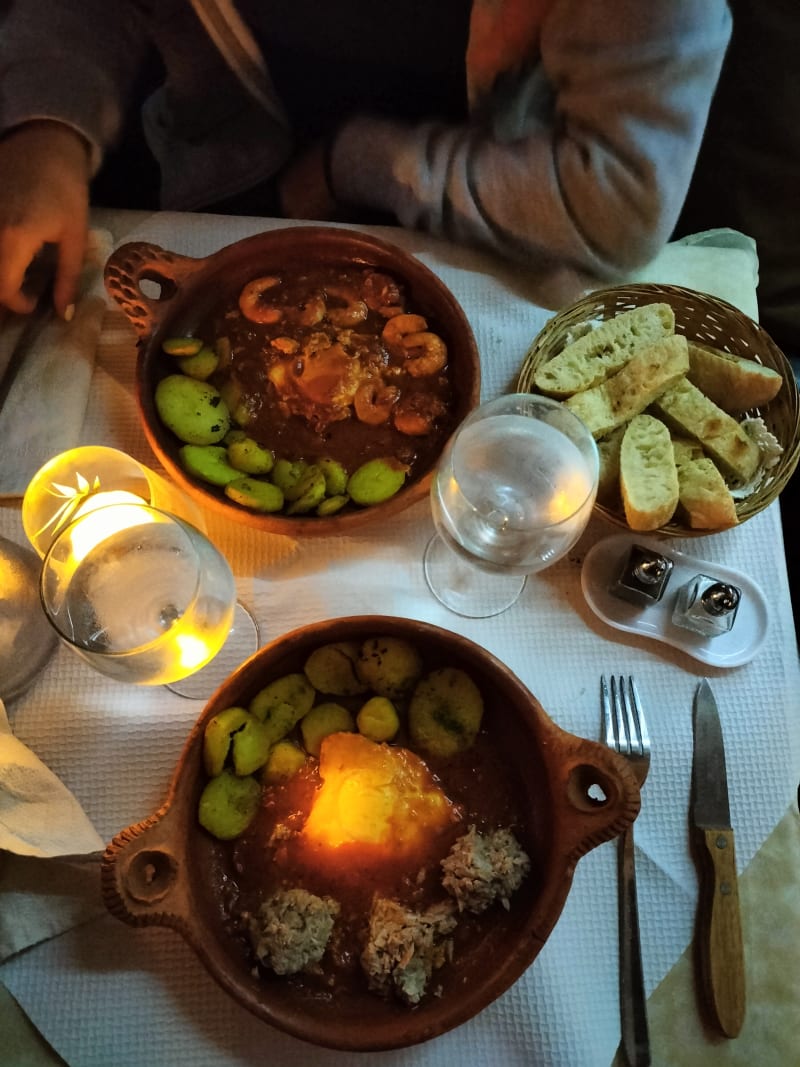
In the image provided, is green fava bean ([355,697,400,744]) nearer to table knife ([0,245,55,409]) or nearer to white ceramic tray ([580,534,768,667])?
white ceramic tray ([580,534,768,667])

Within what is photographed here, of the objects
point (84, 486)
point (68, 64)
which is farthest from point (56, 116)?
point (84, 486)

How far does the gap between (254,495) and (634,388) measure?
1.25 ft

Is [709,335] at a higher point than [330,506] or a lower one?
higher

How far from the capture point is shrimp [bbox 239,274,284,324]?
813mm

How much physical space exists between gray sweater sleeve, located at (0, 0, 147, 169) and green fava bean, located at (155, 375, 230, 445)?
36 centimetres

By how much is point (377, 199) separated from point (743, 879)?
2.69 ft

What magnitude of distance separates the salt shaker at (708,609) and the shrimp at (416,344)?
0.34 m

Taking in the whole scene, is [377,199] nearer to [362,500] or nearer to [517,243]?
[517,243]

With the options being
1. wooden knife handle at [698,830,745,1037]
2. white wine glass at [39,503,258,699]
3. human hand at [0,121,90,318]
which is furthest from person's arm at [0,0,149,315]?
wooden knife handle at [698,830,745,1037]

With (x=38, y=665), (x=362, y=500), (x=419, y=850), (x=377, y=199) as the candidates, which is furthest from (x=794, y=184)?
(x=38, y=665)

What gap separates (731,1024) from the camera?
25.6 inches

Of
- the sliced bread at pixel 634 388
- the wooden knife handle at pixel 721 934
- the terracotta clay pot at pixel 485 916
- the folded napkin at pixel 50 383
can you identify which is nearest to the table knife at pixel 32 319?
the folded napkin at pixel 50 383

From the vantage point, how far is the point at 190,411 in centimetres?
75

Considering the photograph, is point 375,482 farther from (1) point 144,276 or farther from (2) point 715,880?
(2) point 715,880
